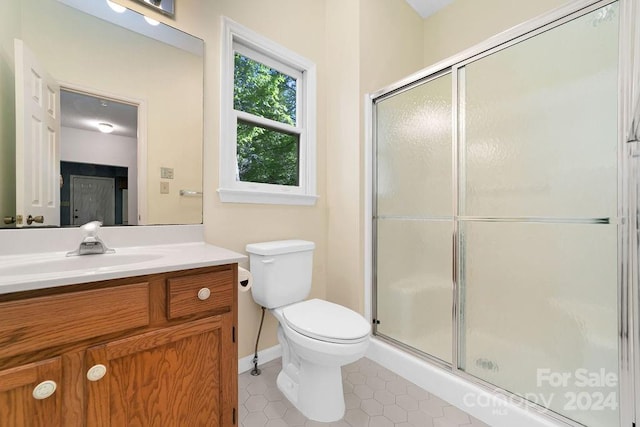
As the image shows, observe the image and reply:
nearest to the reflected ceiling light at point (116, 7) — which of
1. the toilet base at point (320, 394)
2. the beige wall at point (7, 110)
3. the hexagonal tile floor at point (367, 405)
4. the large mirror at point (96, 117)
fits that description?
the large mirror at point (96, 117)

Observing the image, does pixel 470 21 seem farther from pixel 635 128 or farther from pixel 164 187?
pixel 164 187

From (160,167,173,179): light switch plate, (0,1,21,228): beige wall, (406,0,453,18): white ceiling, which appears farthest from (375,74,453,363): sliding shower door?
(0,1,21,228): beige wall

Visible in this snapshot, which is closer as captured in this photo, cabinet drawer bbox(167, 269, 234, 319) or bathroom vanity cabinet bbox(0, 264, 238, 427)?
bathroom vanity cabinet bbox(0, 264, 238, 427)

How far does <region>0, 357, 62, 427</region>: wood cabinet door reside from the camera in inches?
25.8

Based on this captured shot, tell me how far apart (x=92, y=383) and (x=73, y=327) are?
0.58 feet

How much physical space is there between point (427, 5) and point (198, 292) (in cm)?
278

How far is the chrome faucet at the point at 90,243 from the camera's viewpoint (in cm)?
104

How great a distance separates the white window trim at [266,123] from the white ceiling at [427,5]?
112 cm

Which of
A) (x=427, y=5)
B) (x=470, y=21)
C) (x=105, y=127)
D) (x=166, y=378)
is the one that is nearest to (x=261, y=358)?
(x=166, y=378)

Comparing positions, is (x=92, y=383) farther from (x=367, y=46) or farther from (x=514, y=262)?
(x=367, y=46)

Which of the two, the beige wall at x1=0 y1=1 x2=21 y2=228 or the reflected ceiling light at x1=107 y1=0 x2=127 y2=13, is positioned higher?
the reflected ceiling light at x1=107 y1=0 x2=127 y2=13

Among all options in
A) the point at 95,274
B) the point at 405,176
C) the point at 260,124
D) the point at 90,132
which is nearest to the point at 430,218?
the point at 405,176

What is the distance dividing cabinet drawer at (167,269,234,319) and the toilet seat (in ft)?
1.29

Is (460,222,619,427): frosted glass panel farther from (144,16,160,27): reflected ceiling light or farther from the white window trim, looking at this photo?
(144,16,160,27): reflected ceiling light
